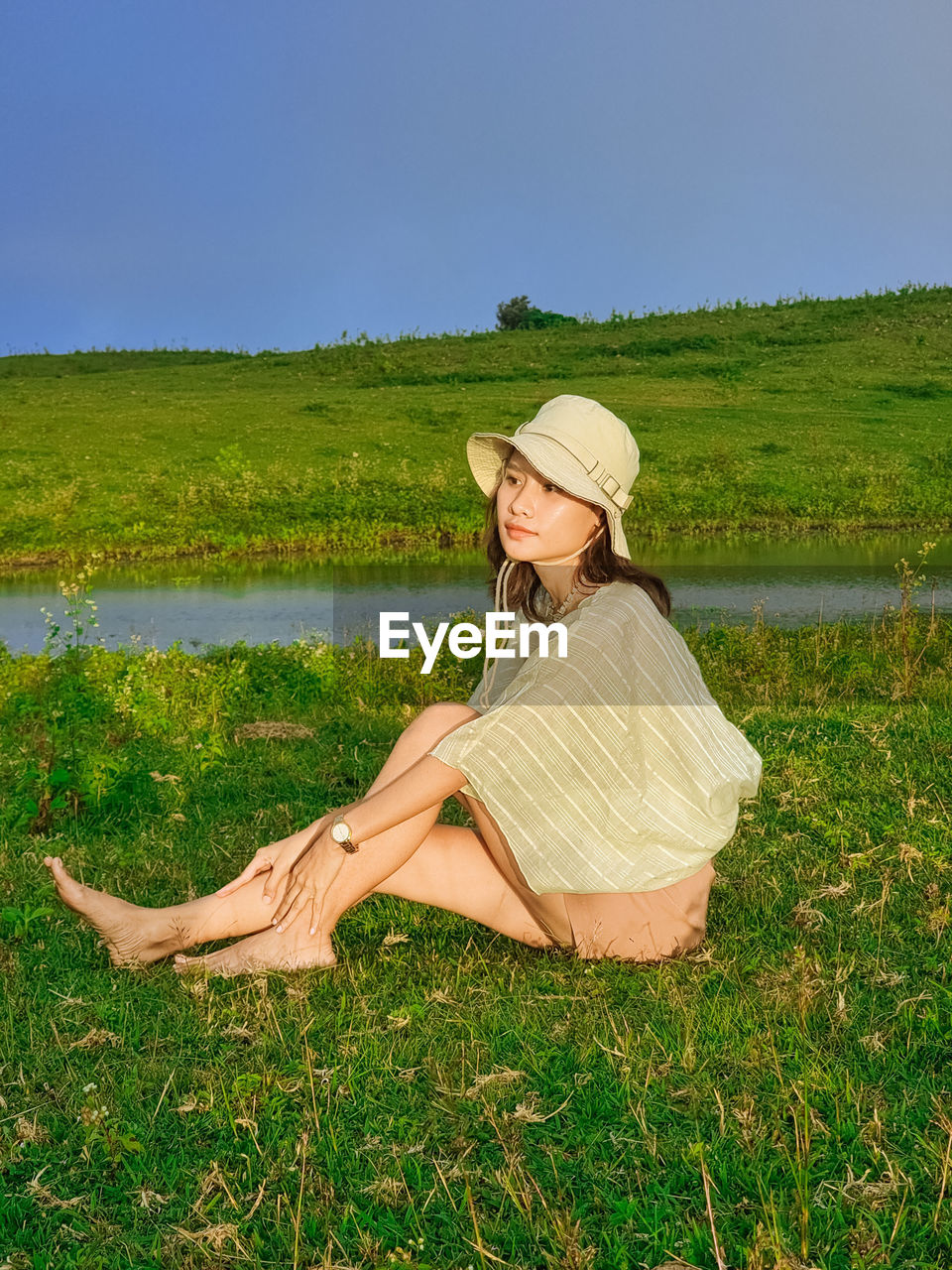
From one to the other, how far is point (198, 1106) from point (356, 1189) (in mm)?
557

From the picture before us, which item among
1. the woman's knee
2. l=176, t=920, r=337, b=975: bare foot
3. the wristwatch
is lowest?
l=176, t=920, r=337, b=975: bare foot

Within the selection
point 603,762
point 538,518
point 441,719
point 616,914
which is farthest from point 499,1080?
point 538,518

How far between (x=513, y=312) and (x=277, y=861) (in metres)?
67.4

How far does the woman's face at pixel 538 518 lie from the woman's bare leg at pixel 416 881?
538 mm

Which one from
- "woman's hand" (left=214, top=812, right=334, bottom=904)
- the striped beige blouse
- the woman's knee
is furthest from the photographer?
"woman's hand" (left=214, top=812, right=334, bottom=904)

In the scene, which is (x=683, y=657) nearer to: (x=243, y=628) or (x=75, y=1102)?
(x=75, y=1102)

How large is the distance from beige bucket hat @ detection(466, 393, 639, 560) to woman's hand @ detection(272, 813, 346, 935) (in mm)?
1193

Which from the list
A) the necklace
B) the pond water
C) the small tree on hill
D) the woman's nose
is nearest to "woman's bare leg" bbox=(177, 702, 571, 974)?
the necklace

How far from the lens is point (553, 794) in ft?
10.6

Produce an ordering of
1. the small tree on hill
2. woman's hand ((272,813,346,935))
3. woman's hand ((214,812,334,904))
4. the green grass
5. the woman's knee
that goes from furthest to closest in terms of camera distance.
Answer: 1. the small tree on hill
2. woman's hand ((214,812,334,904))
3. the woman's knee
4. woman's hand ((272,813,346,935))
5. the green grass

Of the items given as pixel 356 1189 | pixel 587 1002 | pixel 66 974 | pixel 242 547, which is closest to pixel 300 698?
pixel 66 974

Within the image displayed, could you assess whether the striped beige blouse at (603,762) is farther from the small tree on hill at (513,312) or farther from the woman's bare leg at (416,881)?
the small tree on hill at (513,312)

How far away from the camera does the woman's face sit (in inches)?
139

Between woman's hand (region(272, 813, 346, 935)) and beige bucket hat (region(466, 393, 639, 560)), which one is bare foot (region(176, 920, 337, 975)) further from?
beige bucket hat (region(466, 393, 639, 560))
